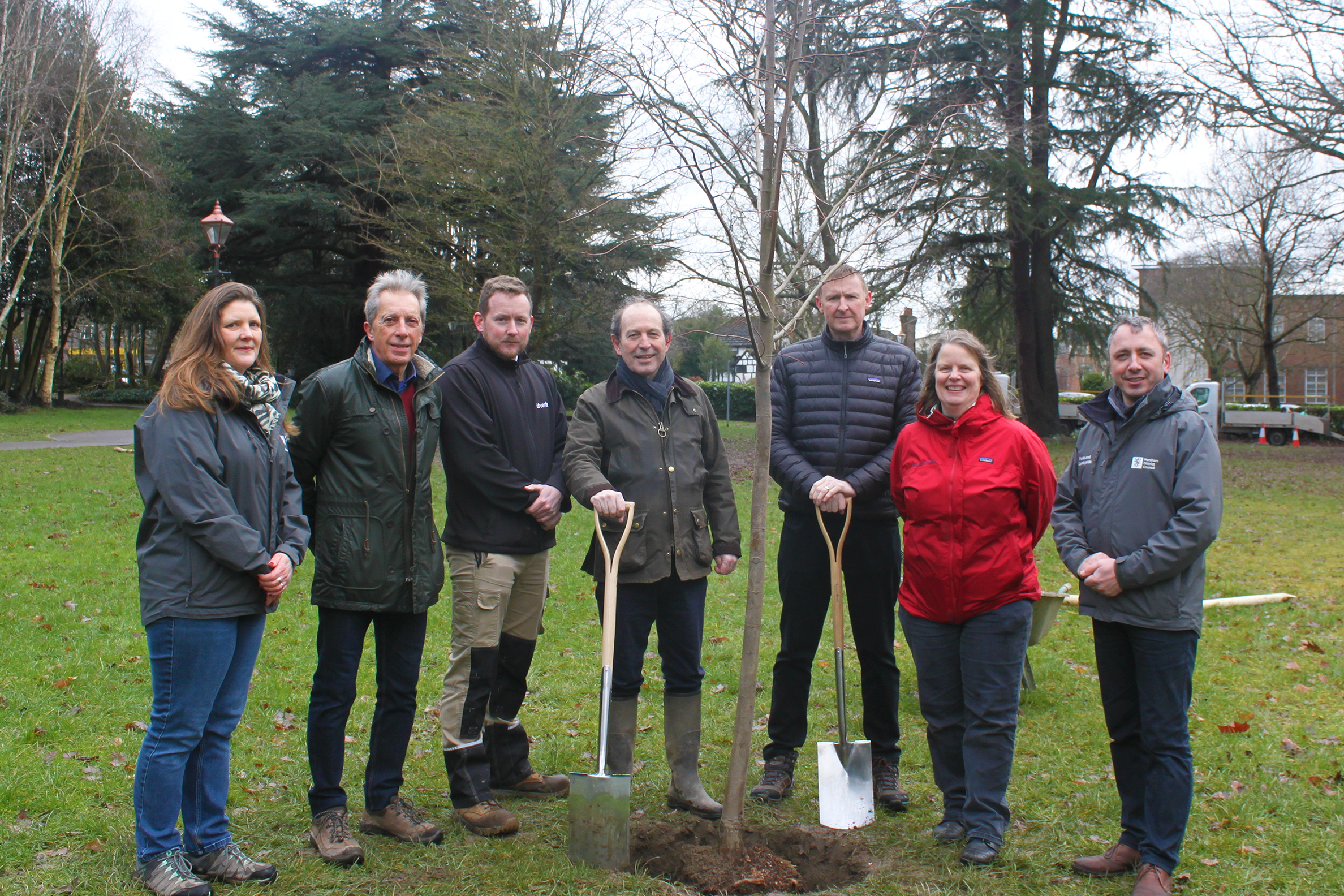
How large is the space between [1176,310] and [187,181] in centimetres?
3807

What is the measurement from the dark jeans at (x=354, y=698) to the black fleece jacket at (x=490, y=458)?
441 millimetres

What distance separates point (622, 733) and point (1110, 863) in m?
1.87

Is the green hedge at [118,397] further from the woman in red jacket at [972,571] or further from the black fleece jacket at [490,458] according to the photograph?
the woman in red jacket at [972,571]

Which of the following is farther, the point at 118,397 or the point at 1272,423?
the point at 118,397

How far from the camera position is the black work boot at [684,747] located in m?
3.93

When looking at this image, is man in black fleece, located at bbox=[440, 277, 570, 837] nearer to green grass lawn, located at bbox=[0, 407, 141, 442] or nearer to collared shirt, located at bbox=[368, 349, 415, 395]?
collared shirt, located at bbox=[368, 349, 415, 395]

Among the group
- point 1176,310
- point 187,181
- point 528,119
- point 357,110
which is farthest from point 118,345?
point 1176,310

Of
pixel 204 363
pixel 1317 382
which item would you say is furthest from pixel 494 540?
pixel 1317 382

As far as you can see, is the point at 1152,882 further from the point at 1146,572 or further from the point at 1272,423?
the point at 1272,423

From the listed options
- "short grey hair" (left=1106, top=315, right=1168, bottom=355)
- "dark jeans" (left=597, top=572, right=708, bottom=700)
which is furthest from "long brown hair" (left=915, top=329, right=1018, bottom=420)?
"dark jeans" (left=597, top=572, right=708, bottom=700)

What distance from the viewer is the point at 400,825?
3535 millimetres

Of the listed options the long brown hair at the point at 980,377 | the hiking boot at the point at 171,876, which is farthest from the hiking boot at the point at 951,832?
the hiking boot at the point at 171,876

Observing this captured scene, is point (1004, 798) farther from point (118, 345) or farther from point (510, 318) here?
point (118, 345)

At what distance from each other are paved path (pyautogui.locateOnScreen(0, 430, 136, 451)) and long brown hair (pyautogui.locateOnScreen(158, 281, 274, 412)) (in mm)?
15923
